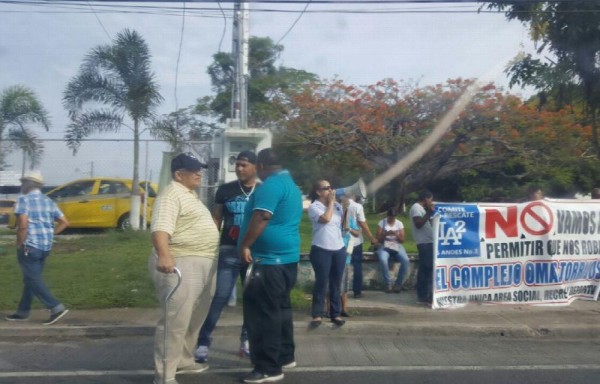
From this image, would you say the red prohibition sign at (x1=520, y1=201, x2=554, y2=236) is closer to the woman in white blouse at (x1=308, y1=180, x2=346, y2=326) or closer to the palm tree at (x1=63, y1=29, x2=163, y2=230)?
the woman in white blouse at (x1=308, y1=180, x2=346, y2=326)

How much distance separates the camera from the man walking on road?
7953mm

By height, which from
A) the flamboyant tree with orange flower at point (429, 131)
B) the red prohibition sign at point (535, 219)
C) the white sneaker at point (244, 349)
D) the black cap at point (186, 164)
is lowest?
the white sneaker at point (244, 349)

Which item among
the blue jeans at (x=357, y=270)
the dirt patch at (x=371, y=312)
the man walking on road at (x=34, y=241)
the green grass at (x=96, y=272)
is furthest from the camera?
the blue jeans at (x=357, y=270)

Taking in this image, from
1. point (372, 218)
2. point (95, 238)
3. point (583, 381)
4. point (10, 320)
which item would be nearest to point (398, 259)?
point (583, 381)

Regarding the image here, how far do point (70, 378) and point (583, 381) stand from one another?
428cm

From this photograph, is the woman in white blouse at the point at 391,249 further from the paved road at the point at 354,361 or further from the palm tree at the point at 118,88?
the palm tree at the point at 118,88

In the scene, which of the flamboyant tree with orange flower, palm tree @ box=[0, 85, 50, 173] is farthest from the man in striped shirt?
the flamboyant tree with orange flower

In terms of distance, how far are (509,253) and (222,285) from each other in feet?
14.8

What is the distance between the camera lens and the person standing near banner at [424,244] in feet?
30.9

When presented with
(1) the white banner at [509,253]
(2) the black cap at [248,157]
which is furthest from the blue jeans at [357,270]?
(2) the black cap at [248,157]

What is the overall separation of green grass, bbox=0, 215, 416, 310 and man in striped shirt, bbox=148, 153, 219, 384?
3.35 m

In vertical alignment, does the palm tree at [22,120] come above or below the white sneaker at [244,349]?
above

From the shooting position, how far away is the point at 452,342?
768cm

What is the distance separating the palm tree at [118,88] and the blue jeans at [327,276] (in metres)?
8.58
